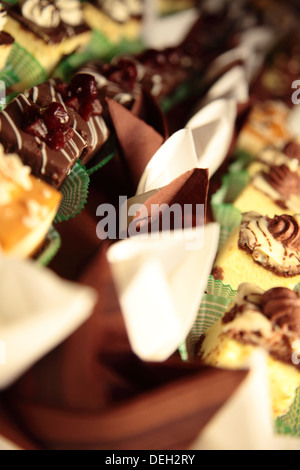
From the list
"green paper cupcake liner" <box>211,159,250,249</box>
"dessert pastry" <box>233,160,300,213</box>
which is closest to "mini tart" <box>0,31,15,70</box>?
"green paper cupcake liner" <box>211,159,250,249</box>

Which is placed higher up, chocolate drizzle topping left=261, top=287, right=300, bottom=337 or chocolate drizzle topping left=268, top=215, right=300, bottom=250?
chocolate drizzle topping left=261, top=287, right=300, bottom=337

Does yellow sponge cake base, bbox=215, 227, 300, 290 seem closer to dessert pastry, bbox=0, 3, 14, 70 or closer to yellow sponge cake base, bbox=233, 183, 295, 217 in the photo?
yellow sponge cake base, bbox=233, 183, 295, 217

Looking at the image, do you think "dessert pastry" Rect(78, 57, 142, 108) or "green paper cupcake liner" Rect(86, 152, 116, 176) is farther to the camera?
"dessert pastry" Rect(78, 57, 142, 108)

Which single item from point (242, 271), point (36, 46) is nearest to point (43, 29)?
point (36, 46)

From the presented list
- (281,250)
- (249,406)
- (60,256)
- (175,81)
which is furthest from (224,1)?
(249,406)

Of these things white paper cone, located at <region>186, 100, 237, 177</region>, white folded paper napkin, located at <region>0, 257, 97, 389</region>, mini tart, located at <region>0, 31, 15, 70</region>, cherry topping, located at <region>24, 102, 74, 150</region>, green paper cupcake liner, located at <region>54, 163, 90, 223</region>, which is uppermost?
mini tart, located at <region>0, 31, 15, 70</region>

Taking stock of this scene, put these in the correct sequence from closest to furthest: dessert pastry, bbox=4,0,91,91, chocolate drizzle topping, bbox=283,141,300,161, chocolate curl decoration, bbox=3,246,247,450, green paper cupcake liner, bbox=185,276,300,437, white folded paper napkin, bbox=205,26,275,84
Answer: chocolate curl decoration, bbox=3,246,247,450 < green paper cupcake liner, bbox=185,276,300,437 < dessert pastry, bbox=4,0,91,91 < chocolate drizzle topping, bbox=283,141,300,161 < white folded paper napkin, bbox=205,26,275,84
